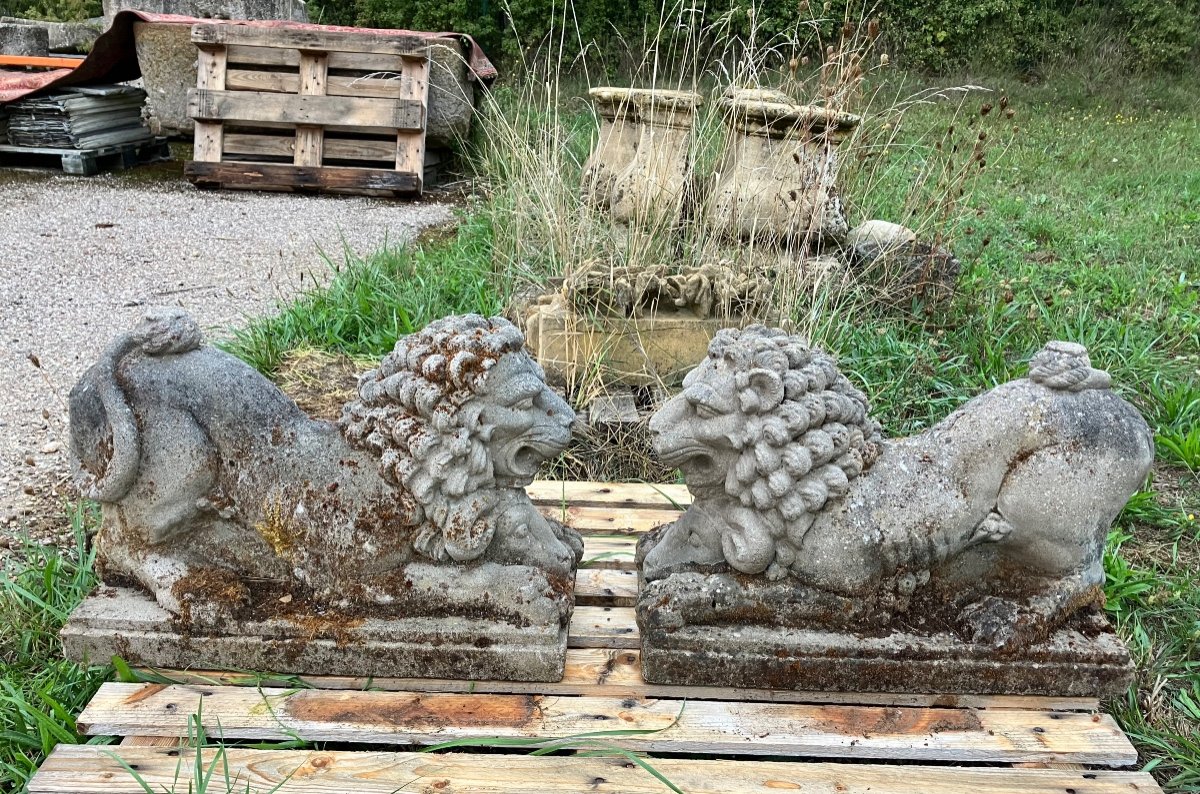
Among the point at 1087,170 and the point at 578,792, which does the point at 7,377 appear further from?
the point at 1087,170

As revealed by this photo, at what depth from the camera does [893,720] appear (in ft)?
6.64

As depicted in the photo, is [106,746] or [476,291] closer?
[106,746]

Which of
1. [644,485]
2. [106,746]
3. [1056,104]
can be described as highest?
[1056,104]

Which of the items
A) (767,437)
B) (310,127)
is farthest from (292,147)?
(767,437)

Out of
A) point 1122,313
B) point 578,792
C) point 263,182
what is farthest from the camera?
point 263,182

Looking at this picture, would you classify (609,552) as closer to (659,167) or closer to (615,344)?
(615,344)

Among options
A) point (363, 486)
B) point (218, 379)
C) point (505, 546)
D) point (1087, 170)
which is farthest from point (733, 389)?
point (1087, 170)

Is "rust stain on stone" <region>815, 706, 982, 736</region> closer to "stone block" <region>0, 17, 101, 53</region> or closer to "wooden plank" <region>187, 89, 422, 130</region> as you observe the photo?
"wooden plank" <region>187, 89, 422, 130</region>

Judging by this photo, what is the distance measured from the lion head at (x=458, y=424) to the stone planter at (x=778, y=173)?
6.00 ft

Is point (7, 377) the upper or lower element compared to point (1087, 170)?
lower

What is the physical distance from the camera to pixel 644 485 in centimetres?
310

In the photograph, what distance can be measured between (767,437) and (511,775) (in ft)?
2.86

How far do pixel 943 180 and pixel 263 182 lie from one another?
5.35 metres

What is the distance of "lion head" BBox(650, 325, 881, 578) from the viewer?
2.00 m
